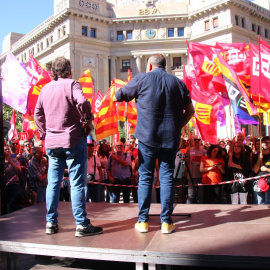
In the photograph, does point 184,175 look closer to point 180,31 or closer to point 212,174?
point 212,174

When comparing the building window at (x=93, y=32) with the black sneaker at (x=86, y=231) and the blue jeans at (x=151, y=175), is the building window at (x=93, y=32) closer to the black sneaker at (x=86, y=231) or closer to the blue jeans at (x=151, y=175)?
the blue jeans at (x=151, y=175)

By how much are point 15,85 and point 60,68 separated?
8.64 m

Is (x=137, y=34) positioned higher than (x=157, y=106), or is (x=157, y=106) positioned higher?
(x=137, y=34)

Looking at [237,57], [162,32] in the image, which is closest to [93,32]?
[162,32]

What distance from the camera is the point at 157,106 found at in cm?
374

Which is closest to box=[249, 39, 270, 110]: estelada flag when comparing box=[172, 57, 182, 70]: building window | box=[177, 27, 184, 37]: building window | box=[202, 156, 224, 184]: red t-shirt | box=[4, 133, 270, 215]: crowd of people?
box=[4, 133, 270, 215]: crowd of people

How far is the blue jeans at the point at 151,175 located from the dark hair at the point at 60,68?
1.15 metres

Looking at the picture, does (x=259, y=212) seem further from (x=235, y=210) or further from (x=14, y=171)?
(x=14, y=171)

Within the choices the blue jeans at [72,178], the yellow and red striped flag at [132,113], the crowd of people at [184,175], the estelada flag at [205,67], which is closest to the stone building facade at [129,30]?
the yellow and red striped flag at [132,113]

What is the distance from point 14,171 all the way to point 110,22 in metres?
44.2

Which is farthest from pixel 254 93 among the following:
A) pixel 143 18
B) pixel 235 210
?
pixel 143 18

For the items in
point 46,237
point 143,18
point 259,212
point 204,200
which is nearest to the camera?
point 46,237

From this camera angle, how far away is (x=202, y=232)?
3.71 metres

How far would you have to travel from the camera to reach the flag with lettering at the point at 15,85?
1155 centimetres
